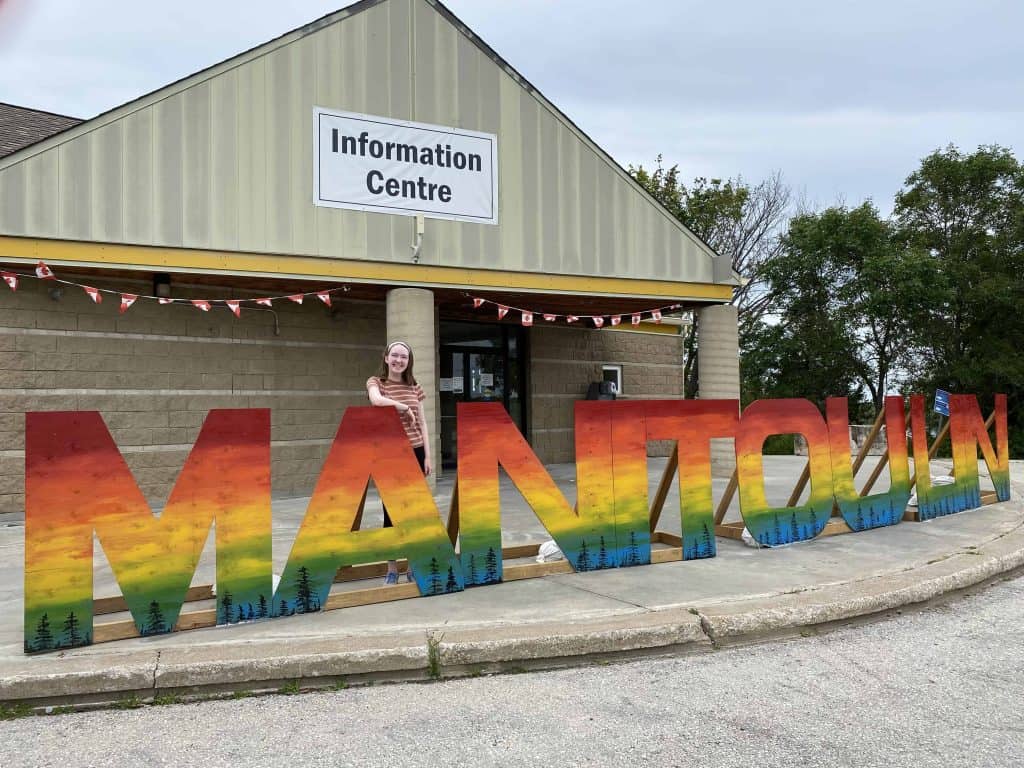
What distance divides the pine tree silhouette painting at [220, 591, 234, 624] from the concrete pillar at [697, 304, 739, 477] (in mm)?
9448

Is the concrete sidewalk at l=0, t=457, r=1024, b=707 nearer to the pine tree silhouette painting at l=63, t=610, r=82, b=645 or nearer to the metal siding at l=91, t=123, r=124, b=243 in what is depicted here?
the pine tree silhouette painting at l=63, t=610, r=82, b=645

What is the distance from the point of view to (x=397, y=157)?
1073cm

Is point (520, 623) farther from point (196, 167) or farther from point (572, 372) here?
point (572, 372)

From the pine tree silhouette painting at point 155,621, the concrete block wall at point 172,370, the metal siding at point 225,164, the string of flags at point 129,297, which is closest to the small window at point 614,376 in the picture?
the concrete block wall at point 172,370

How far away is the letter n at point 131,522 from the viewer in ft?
14.1

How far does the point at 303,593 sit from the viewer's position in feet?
16.3

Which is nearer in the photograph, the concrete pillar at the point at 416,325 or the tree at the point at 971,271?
the concrete pillar at the point at 416,325

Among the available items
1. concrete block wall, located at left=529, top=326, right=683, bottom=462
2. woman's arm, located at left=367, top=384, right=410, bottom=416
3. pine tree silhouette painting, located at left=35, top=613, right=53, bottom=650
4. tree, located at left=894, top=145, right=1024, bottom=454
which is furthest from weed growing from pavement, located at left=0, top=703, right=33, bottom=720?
tree, located at left=894, top=145, right=1024, bottom=454

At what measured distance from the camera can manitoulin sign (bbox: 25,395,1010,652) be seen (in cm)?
435

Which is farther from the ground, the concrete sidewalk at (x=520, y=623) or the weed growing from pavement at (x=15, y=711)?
the concrete sidewalk at (x=520, y=623)

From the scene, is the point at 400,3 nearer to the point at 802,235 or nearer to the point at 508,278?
the point at 508,278

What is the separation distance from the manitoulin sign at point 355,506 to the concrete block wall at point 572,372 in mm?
8316

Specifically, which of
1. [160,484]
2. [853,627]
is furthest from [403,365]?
[160,484]

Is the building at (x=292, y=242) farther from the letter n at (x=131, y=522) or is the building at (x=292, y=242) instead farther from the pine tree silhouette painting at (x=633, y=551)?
the letter n at (x=131, y=522)
